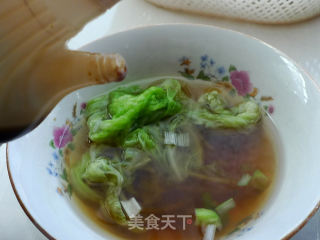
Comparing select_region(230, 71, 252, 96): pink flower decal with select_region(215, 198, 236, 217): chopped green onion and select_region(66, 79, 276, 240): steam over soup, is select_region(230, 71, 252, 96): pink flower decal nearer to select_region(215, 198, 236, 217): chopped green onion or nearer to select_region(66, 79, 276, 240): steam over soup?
select_region(66, 79, 276, 240): steam over soup

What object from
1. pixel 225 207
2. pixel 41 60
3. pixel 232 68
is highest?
pixel 41 60

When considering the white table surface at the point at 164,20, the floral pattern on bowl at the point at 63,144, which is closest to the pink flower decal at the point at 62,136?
the floral pattern on bowl at the point at 63,144

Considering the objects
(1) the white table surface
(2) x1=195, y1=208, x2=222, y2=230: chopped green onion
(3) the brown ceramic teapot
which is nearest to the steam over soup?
(2) x1=195, y1=208, x2=222, y2=230: chopped green onion

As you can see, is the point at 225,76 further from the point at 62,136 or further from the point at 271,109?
the point at 62,136

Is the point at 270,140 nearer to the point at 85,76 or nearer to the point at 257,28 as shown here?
the point at 257,28

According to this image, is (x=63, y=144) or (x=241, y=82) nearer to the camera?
(x=63, y=144)

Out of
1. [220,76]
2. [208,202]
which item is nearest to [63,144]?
[208,202]

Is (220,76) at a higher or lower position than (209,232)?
higher

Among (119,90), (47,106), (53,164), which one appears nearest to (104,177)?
(53,164)
